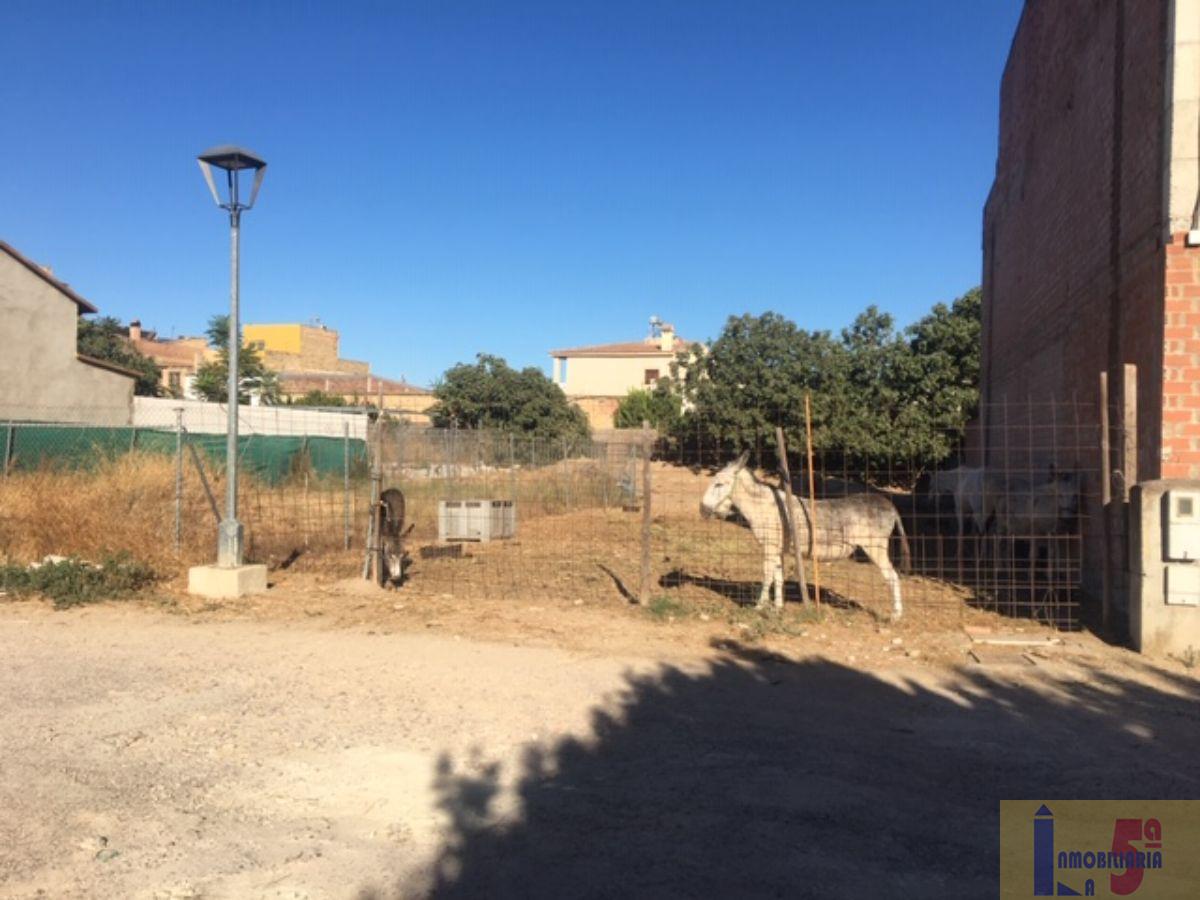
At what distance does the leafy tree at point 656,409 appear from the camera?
33422mm

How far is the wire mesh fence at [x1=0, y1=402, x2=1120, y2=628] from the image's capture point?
10273mm

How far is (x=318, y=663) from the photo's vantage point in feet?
25.3

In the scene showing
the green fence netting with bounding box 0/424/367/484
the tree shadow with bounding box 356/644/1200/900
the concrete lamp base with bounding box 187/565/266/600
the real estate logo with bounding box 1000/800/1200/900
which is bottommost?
the real estate logo with bounding box 1000/800/1200/900

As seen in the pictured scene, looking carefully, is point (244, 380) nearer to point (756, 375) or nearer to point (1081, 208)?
point (756, 375)

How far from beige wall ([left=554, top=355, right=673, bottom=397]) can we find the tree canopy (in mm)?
28014

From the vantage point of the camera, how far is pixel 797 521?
10.2 m

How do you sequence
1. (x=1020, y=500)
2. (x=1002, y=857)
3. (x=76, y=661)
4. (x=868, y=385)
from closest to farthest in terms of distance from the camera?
1. (x=1002, y=857)
2. (x=76, y=661)
3. (x=1020, y=500)
4. (x=868, y=385)

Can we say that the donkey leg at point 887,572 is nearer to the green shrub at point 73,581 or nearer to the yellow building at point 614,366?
the green shrub at point 73,581

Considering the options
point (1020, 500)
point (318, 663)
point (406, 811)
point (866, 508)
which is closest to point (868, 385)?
point (1020, 500)

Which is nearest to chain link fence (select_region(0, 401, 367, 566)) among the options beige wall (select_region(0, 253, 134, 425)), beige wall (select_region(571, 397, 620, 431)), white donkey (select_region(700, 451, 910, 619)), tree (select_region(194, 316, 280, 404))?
white donkey (select_region(700, 451, 910, 619))

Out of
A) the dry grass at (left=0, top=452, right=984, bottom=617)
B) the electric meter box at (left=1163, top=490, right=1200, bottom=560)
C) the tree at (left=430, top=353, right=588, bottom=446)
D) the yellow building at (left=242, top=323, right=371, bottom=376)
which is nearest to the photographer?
the electric meter box at (left=1163, top=490, right=1200, bottom=560)

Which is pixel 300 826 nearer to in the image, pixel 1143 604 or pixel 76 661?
pixel 76 661

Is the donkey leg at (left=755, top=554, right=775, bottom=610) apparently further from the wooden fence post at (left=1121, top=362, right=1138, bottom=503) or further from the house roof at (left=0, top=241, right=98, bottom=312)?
the house roof at (left=0, top=241, right=98, bottom=312)

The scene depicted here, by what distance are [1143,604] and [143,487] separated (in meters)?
13.8
